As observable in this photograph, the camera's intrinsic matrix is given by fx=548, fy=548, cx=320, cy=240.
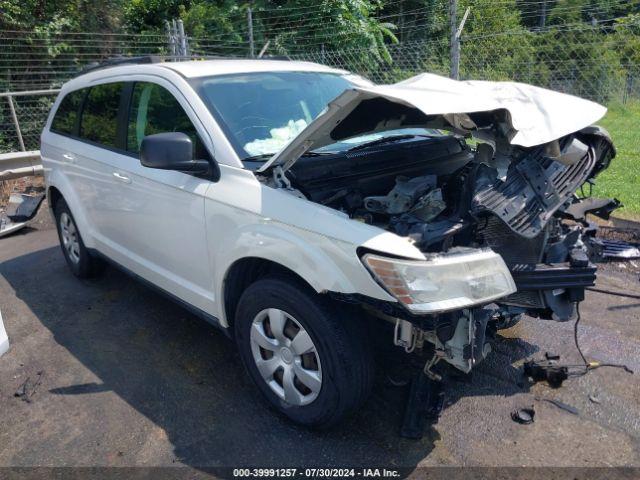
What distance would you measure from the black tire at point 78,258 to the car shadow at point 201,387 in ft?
0.64

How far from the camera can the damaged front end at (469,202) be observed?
236cm

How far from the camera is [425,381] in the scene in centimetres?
310

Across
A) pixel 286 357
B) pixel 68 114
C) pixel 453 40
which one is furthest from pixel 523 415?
pixel 453 40

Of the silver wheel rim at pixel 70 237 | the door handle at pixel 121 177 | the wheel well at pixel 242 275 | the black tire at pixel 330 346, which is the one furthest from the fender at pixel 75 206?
the black tire at pixel 330 346

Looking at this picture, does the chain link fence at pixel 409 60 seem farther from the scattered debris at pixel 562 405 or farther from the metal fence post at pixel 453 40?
the scattered debris at pixel 562 405

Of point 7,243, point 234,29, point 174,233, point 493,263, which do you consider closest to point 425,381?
point 493,263

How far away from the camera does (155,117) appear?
366 centimetres

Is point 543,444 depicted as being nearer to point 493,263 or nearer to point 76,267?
point 493,263

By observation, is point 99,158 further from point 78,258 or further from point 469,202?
point 469,202

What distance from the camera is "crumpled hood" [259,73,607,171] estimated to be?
246 cm

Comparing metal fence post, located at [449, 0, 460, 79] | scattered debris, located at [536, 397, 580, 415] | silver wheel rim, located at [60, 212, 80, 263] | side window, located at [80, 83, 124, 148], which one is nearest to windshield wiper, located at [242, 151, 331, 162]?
side window, located at [80, 83, 124, 148]

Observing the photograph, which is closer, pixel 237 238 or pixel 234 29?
pixel 237 238

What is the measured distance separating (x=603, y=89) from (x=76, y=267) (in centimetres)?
1145

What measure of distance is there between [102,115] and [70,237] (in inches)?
52.6
